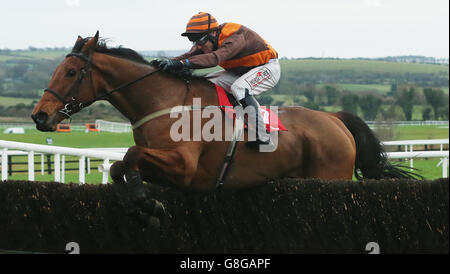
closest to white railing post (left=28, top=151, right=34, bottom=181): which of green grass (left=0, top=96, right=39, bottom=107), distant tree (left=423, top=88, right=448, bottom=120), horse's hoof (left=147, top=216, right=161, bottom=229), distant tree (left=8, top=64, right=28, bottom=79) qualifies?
horse's hoof (left=147, top=216, right=161, bottom=229)

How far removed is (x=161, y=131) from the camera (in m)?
4.55

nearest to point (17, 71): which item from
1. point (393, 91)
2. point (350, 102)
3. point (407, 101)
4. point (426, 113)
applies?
point (350, 102)

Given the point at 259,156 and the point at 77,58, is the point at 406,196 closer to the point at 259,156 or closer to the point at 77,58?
the point at 259,156

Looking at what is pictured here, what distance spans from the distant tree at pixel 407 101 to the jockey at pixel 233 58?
160 feet

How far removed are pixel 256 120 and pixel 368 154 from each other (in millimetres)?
1363

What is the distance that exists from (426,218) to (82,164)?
3.95 m

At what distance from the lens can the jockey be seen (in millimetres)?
4703

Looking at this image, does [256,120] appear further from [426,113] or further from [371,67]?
[371,67]

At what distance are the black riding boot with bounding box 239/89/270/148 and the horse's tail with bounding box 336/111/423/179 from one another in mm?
1178

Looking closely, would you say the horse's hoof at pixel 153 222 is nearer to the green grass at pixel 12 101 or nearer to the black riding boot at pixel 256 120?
the black riding boot at pixel 256 120

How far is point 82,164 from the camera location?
7172 mm
